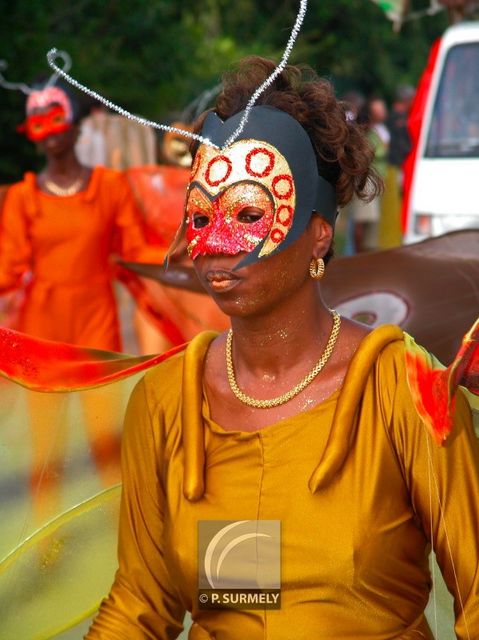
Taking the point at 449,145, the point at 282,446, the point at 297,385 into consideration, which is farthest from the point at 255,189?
the point at 449,145

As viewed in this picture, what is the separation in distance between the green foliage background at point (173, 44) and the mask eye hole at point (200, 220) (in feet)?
25.4

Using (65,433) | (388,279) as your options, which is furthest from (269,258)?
(388,279)

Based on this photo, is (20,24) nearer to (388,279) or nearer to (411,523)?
(388,279)

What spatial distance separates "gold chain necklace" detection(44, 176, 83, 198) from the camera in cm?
723

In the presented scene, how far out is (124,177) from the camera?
A: 7496 millimetres

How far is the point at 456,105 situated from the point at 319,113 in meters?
7.37

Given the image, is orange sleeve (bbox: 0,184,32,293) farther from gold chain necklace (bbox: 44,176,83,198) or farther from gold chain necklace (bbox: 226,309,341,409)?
gold chain necklace (bbox: 226,309,341,409)

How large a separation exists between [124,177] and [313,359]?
14.8 ft

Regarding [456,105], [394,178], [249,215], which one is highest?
[249,215]

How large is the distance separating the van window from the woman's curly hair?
707cm

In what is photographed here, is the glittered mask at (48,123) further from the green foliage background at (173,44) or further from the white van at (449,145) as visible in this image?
the green foliage background at (173,44)

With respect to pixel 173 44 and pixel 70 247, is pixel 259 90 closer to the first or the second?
pixel 70 247

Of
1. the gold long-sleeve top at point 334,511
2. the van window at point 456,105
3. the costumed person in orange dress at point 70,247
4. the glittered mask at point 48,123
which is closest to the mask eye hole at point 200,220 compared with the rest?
the gold long-sleeve top at point 334,511

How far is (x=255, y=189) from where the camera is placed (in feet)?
10.0
